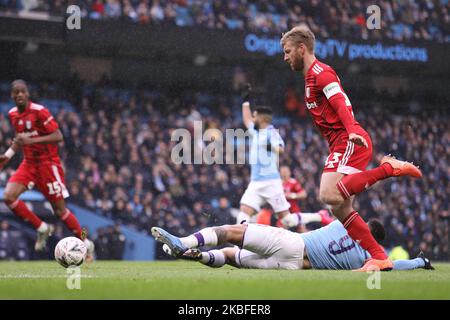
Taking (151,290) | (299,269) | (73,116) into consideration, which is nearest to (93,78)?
(73,116)

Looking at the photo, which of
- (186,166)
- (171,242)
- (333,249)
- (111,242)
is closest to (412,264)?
(333,249)

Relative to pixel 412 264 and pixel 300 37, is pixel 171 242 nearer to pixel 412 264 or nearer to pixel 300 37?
pixel 300 37

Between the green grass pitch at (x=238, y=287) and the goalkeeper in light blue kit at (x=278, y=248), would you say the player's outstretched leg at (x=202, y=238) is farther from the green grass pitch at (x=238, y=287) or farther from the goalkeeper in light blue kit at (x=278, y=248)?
the green grass pitch at (x=238, y=287)

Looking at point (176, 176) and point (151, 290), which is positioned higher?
point (176, 176)

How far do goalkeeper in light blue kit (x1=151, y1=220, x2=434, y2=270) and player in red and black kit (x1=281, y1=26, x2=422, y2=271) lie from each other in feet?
0.84

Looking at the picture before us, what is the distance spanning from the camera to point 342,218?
24.0ft

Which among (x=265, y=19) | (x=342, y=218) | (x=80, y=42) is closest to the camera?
(x=342, y=218)

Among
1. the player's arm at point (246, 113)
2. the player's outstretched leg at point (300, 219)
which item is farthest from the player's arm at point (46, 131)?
the player's outstretched leg at point (300, 219)

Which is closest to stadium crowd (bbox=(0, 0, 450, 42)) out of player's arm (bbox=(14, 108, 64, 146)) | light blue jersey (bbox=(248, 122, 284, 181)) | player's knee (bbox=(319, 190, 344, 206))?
light blue jersey (bbox=(248, 122, 284, 181))
